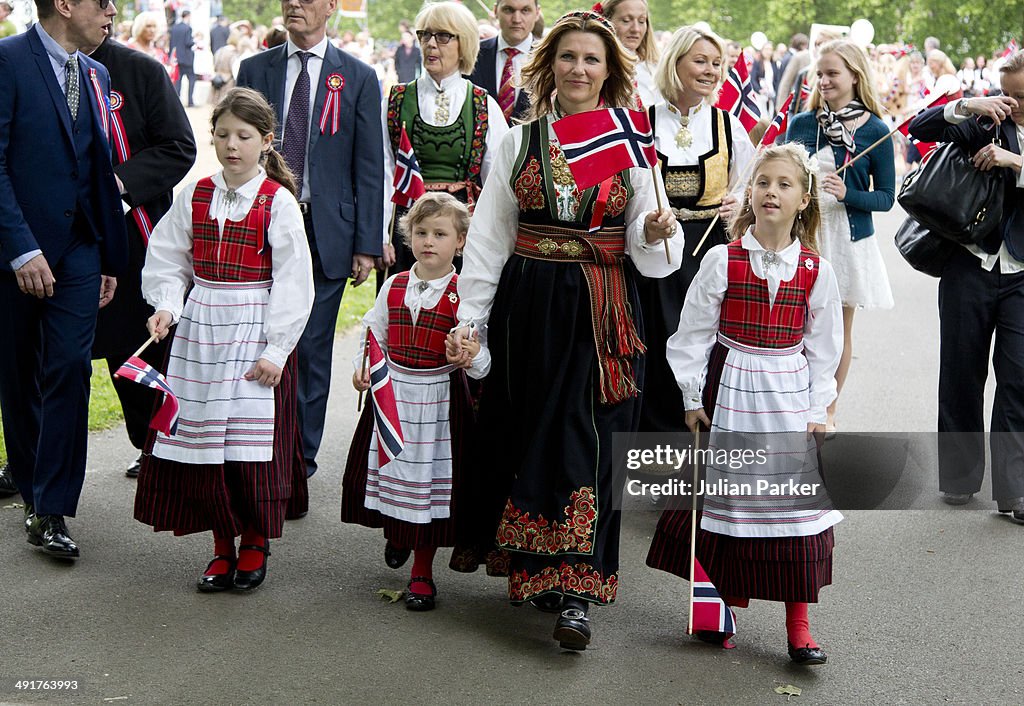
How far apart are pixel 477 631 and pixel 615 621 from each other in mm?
568

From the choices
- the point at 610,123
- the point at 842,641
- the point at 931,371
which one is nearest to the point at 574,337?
the point at 610,123

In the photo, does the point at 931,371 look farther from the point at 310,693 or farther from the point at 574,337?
the point at 310,693

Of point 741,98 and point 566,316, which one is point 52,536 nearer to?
point 566,316

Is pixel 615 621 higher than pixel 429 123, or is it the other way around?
pixel 429 123

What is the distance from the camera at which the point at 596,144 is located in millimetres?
5020

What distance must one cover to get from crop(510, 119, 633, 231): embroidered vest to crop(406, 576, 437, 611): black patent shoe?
1524 mm

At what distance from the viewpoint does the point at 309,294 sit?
5.66 meters

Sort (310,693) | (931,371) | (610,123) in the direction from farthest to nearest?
1. (931,371)
2. (610,123)
3. (310,693)

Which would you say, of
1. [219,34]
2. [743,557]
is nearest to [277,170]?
[743,557]

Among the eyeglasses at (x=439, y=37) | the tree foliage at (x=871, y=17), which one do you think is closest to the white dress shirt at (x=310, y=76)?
the eyeglasses at (x=439, y=37)

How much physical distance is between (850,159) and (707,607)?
146 inches

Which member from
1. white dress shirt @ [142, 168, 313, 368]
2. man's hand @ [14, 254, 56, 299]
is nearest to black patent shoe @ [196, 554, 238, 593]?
white dress shirt @ [142, 168, 313, 368]

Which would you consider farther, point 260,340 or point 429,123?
point 429,123

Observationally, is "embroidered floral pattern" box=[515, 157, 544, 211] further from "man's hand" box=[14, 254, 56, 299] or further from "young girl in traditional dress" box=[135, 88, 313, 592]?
"man's hand" box=[14, 254, 56, 299]
